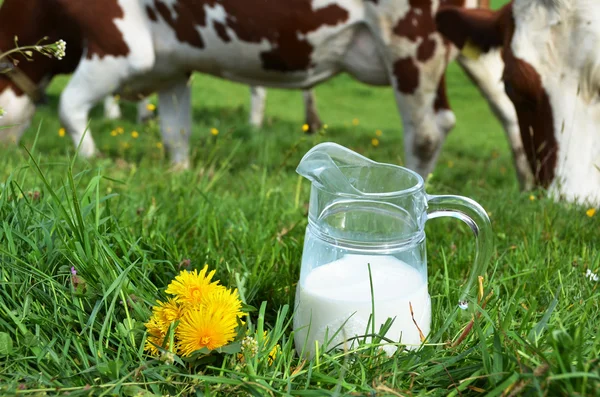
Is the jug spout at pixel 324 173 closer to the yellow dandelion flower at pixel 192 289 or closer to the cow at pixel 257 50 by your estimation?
the yellow dandelion flower at pixel 192 289

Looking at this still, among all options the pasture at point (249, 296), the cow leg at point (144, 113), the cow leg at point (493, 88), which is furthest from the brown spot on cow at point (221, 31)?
the cow leg at point (144, 113)

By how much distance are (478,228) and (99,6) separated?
124 inches

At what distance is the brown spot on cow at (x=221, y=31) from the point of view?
12.2ft

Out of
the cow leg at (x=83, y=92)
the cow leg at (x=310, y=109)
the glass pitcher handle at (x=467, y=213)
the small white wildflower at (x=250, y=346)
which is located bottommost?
the cow leg at (x=310, y=109)

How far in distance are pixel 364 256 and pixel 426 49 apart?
97.4 inches

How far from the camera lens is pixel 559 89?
101 inches

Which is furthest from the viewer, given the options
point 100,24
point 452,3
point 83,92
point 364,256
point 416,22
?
point 83,92

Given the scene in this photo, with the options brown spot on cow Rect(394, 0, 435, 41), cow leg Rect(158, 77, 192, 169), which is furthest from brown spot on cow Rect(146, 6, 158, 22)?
brown spot on cow Rect(394, 0, 435, 41)

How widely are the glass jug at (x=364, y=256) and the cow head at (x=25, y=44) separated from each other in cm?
313

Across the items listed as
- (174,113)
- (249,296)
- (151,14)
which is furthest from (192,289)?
(174,113)

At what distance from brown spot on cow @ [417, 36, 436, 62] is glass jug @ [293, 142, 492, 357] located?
2.33 meters

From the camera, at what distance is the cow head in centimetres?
400

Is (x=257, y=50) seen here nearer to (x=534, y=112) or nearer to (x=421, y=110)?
(x=421, y=110)

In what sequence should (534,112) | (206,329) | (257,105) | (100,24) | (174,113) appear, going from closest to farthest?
(206,329) < (534,112) < (100,24) < (174,113) < (257,105)
